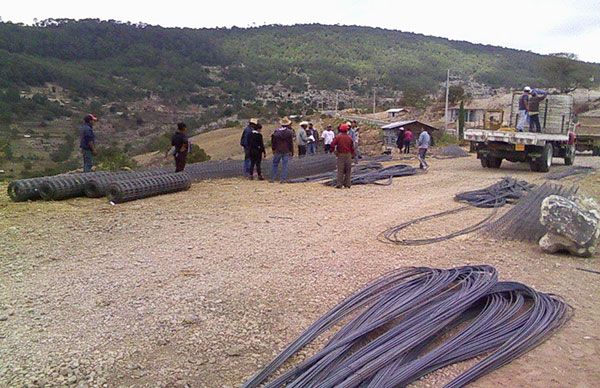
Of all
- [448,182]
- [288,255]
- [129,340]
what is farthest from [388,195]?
[129,340]

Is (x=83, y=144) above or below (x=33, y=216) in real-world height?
above

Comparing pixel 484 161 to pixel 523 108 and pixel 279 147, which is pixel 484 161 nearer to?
pixel 523 108

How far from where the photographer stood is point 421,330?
146 inches

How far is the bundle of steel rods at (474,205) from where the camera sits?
6.65 metres

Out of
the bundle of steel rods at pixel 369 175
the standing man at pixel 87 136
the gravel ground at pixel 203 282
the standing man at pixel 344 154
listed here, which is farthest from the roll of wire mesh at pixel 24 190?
the standing man at pixel 344 154

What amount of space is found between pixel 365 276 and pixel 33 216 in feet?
17.6

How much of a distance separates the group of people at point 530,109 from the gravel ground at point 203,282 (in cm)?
740

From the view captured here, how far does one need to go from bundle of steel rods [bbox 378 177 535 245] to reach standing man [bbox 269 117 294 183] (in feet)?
12.4

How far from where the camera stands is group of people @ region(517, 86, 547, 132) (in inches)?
575

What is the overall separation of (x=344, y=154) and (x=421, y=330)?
295 inches

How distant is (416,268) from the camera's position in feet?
17.0

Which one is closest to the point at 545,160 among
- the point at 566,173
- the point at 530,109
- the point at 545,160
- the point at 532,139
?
the point at 545,160

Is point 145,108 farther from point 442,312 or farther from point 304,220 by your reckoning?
point 442,312

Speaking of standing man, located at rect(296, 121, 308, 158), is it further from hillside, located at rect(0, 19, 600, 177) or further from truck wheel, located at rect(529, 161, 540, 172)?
hillside, located at rect(0, 19, 600, 177)
